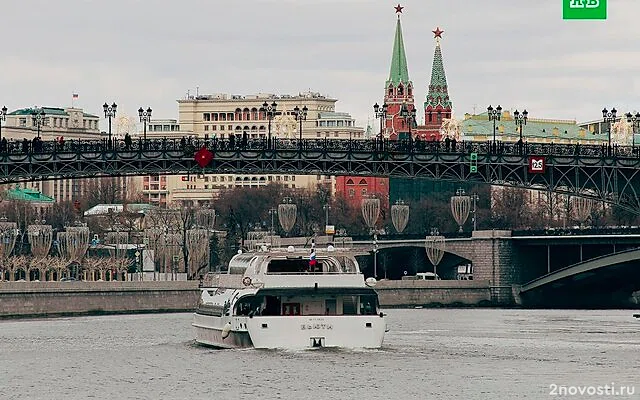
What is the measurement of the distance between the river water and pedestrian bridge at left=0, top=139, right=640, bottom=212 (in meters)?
15.5

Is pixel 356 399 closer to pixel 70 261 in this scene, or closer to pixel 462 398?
pixel 462 398

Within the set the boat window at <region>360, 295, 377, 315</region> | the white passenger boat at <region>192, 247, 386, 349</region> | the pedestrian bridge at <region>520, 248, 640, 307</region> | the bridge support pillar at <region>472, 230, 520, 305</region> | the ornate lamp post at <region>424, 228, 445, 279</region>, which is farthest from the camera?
the ornate lamp post at <region>424, 228, 445, 279</region>

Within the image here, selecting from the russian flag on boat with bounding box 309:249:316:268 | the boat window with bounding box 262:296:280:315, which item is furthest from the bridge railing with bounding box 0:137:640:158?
the boat window with bounding box 262:296:280:315

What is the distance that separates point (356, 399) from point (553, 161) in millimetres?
60600

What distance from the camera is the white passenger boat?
100688 millimetres

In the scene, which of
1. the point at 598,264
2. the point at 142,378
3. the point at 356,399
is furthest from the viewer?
the point at 598,264

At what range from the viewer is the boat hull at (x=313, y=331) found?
10050 cm

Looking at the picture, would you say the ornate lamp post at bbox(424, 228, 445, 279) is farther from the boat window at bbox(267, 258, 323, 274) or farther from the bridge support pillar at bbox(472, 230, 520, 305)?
the boat window at bbox(267, 258, 323, 274)

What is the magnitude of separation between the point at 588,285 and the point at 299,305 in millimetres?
73225

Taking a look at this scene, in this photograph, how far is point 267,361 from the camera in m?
96.9

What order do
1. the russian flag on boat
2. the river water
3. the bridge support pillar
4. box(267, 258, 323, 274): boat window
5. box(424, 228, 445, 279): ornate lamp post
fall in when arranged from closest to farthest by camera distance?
the river water, the russian flag on boat, box(267, 258, 323, 274): boat window, the bridge support pillar, box(424, 228, 445, 279): ornate lamp post

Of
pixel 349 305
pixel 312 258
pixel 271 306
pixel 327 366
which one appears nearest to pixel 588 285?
pixel 312 258

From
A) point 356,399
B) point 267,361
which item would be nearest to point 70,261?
point 267,361

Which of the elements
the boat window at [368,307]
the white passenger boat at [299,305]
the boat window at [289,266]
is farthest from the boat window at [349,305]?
the boat window at [289,266]
